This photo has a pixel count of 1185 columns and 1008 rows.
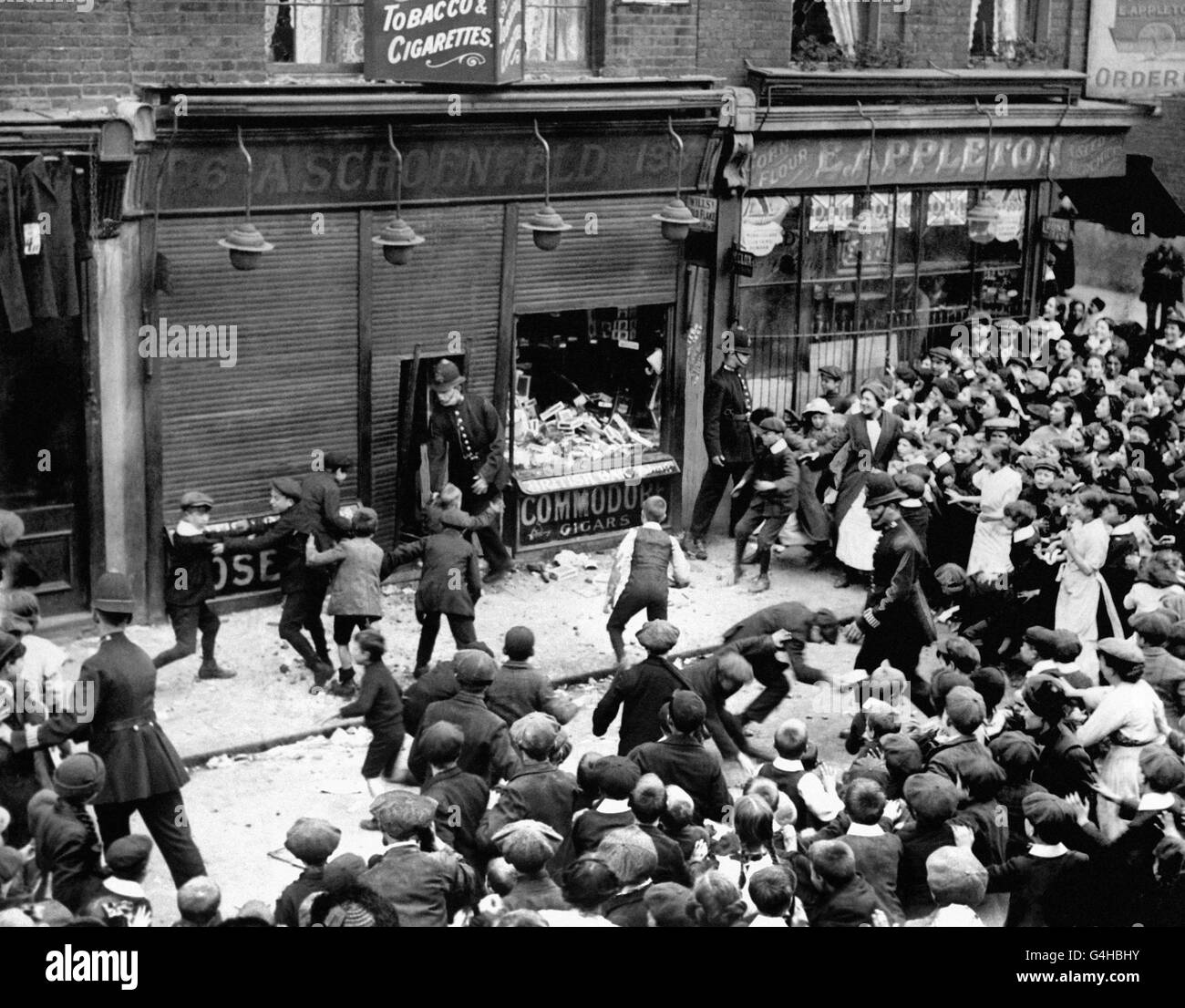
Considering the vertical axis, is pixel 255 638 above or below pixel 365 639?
below

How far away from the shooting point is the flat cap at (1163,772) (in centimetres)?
814

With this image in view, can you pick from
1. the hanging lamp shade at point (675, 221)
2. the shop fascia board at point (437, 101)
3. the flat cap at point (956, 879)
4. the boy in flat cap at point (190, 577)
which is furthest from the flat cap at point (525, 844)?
the hanging lamp shade at point (675, 221)

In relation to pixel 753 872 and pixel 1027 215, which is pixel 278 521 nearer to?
pixel 753 872

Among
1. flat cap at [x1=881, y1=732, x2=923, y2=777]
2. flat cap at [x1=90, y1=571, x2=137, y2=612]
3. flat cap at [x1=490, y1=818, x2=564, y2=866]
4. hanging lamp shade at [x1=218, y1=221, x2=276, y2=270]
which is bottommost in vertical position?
flat cap at [x1=881, y1=732, x2=923, y2=777]

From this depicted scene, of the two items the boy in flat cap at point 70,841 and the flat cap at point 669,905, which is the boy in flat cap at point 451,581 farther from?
the flat cap at point 669,905

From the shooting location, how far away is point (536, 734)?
27.5ft

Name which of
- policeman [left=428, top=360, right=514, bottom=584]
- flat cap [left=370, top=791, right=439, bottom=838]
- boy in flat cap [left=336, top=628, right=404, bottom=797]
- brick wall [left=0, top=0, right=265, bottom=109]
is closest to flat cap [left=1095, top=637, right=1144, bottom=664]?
boy in flat cap [left=336, top=628, right=404, bottom=797]

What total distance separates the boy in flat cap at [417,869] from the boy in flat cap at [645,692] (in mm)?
2502

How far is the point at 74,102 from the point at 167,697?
4.20 meters

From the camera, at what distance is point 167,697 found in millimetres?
12328

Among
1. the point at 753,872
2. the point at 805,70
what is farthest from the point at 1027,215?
the point at 753,872

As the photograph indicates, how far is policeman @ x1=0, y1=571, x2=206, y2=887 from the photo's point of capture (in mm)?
8812

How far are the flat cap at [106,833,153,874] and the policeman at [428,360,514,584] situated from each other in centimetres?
735

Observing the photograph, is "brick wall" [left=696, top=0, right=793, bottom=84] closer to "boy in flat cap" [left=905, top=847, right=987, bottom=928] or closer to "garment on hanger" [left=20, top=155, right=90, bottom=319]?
"garment on hanger" [left=20, top=155, right=90, bottom=319]
